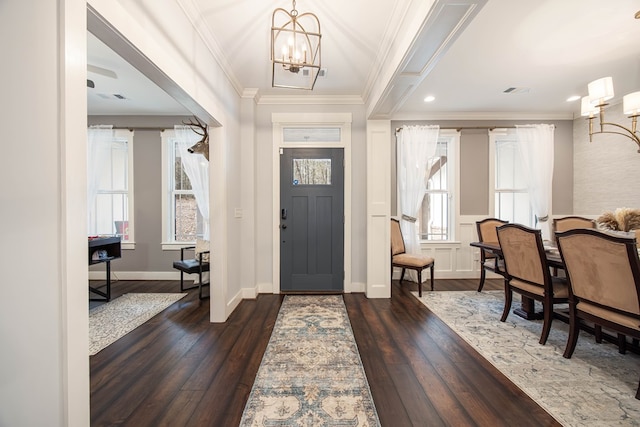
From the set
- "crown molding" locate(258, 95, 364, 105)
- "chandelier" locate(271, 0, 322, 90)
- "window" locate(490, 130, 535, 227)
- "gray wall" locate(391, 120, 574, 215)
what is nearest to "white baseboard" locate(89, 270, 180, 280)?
"crown molding" locate(258, 95, 364, 105)

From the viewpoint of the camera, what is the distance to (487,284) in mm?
4250

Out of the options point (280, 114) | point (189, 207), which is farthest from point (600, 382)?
point (189, 207)

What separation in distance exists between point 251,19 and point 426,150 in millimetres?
3219

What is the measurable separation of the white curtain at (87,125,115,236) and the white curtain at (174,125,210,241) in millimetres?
1132

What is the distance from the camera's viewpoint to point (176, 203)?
181 inches

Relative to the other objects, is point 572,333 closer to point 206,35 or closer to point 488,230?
point 488,230

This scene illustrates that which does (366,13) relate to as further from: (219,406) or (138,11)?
(219,406)

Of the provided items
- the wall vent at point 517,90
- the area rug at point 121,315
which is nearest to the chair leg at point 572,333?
the wall vent at point 517,90

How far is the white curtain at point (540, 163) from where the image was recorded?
4391 mm

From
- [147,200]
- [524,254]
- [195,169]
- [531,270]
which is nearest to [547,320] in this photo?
[531,270]

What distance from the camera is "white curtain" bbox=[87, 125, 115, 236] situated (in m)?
4.19

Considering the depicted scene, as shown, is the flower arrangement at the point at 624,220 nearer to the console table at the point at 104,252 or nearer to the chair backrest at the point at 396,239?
the chair backrest at the point at 396,239

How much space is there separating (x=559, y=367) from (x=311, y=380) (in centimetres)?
194

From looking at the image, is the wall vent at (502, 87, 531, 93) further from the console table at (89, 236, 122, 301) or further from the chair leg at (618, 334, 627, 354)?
the console table at (89, 236, 122, 301)
